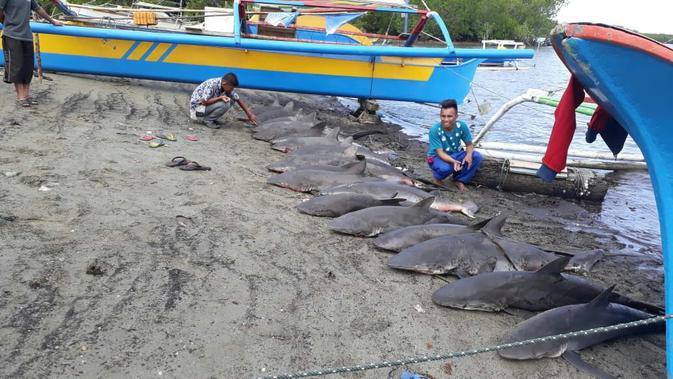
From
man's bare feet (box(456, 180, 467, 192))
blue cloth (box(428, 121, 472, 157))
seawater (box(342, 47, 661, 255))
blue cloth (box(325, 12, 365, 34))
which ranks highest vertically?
blue cloth (box(325, 12, 365, 34))

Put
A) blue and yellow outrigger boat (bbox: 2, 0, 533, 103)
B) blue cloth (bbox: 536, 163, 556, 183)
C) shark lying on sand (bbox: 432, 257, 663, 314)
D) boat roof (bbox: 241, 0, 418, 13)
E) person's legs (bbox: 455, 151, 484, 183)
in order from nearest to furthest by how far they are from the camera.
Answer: shark lying on sand (bbox: 432, 257, 663, 314) < blue cloth (bbox: 536, 163, 556, 183) < person's legs (bbox: 455, 151, 484, 183) < boat roof (bbox: 241, 0, 418, 13) < blue and yellow outrigger boat (bbox: 2, 0, 533, 103)

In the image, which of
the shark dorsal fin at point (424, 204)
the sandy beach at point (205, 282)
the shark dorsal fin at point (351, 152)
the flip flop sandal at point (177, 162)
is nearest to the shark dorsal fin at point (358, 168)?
the shark dorsal fin at point (351, 152)

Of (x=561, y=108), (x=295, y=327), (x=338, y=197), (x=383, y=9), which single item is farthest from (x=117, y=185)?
(x=383, y=9)

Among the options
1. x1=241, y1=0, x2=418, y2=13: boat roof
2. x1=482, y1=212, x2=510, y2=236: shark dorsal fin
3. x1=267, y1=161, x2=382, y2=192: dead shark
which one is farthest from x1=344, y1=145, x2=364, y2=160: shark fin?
x1=241, y1=0, x2=418, y2=13: boat roof

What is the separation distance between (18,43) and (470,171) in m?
7.29

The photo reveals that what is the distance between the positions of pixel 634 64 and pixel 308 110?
997cm

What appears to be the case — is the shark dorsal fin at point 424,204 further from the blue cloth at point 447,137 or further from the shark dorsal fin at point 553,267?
the blue cloth at point 447,137

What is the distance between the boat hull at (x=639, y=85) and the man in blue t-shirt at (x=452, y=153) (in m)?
3.64

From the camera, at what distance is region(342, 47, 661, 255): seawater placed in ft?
23.2

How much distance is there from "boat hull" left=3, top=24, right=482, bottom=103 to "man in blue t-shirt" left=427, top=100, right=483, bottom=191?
3.73 meters

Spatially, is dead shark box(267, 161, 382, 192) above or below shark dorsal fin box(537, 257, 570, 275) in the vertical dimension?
below

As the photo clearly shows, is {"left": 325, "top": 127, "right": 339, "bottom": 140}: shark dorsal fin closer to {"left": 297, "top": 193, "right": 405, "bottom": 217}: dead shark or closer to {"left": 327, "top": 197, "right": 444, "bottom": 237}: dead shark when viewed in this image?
{"left": 297, "top": 193, "right": 405, "bottom": 217}: dead shark

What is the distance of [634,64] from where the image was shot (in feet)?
10.6

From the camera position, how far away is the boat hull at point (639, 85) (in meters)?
3.17
